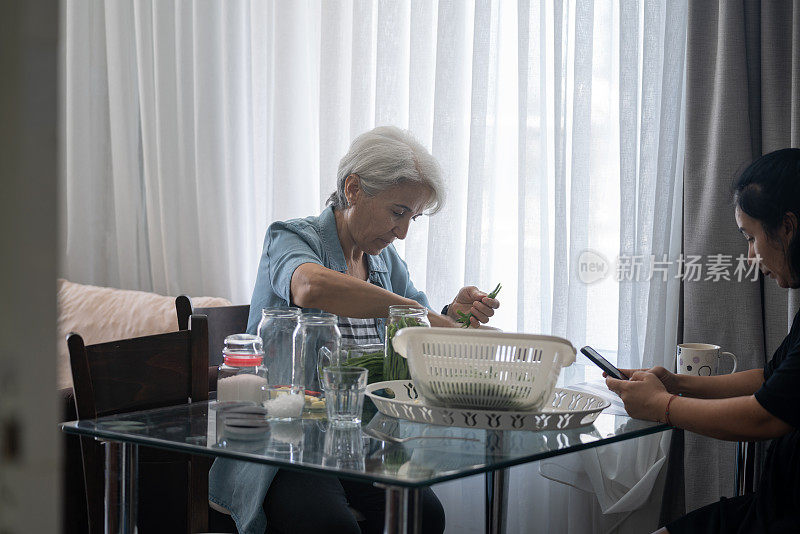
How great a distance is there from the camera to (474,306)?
5.89 feet

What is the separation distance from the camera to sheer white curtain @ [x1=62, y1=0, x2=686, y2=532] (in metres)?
2.20

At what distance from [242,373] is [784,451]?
973 mm

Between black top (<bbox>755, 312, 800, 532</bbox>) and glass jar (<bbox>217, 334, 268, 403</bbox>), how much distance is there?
32.5 inches

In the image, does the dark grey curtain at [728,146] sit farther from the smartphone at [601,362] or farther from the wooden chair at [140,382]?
the wooden chair at [140,382]

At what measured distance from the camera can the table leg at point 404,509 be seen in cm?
92

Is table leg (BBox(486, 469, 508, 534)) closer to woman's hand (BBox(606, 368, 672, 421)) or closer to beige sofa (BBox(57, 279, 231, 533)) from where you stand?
woman's hand (BBox(606, 368, 672, 421))

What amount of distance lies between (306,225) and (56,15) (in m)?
1.68

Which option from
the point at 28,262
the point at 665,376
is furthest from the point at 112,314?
the point at 28,262

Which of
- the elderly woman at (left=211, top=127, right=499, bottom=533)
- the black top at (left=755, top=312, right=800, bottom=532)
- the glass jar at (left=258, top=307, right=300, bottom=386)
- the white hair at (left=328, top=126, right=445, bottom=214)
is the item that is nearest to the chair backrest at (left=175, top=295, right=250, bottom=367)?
the elderly woman at (left=211, top=127, right=499, bottom=533)

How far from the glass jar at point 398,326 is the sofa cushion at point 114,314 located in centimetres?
141

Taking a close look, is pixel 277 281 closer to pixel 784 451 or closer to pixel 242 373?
pixel 242 373

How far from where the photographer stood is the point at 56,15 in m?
0.25

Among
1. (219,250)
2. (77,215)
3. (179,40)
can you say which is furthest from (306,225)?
(77,215)

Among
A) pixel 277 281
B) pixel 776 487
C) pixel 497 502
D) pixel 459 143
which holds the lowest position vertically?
pixel 497 502
